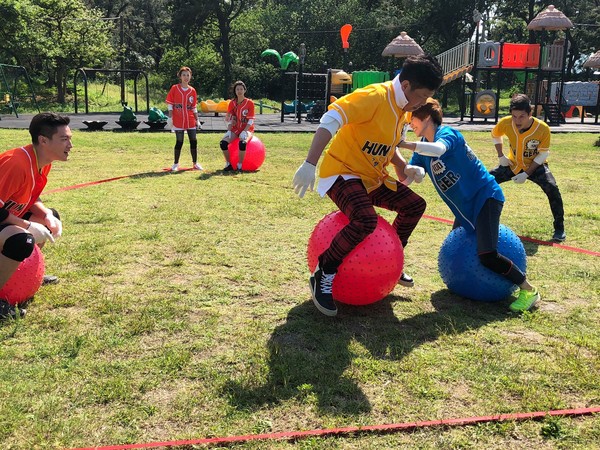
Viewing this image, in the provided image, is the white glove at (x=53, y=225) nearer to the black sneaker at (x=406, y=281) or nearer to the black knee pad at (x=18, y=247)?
the black knee pad at (x=18, y=247)

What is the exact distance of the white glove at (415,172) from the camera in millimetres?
4570

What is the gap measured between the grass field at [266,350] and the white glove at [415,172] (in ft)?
3.69

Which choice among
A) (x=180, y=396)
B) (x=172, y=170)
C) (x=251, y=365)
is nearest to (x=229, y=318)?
(x=251, y=365)

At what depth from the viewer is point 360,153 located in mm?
4508

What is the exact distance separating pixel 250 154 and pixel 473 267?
7972 mm

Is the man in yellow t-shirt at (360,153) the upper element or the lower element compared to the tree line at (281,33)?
lower

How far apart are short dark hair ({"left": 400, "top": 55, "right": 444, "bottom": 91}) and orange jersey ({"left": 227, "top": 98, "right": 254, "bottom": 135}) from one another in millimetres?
8082

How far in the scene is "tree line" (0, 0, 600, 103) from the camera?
47.0m

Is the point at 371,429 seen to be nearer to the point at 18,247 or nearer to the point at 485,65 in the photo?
the point at 18,247

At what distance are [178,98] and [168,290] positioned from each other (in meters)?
7.92

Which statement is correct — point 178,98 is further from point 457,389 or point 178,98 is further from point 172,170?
point 457,389

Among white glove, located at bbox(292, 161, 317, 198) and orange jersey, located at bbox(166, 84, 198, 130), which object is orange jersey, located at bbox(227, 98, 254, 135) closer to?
orange jersey, located at bbox(166, 84, 198, 130)

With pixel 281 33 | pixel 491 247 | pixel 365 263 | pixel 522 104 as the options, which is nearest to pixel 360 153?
pixel 365 263

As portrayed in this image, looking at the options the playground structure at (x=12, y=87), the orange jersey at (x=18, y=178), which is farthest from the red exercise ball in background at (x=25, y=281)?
the playground structure at (x=12, y=87)
